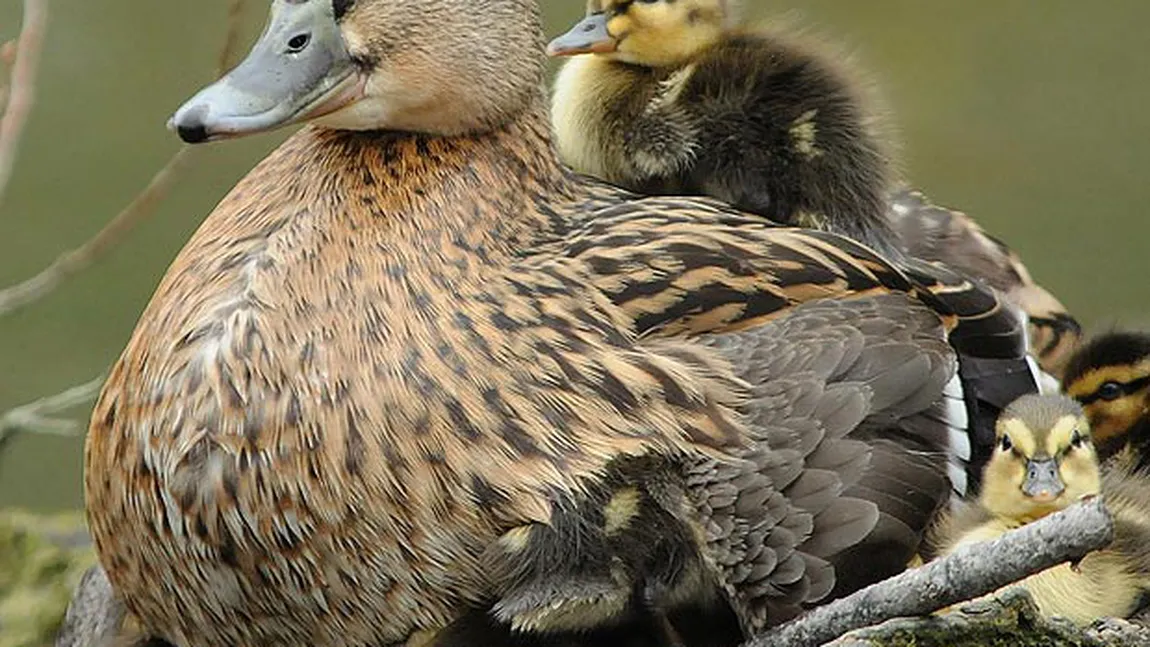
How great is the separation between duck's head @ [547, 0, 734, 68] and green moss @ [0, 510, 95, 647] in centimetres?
110

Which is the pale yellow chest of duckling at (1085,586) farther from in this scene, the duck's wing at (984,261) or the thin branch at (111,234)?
the thin branch at (111,234)

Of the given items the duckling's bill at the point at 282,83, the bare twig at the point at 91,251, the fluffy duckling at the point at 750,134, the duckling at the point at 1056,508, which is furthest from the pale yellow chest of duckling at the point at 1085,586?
the bare twig at the point at 91,251

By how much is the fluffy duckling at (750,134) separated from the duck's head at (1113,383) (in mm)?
350

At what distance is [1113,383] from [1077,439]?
0.38m

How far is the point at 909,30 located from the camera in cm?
747

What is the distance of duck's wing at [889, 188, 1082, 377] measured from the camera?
4379 millimetres

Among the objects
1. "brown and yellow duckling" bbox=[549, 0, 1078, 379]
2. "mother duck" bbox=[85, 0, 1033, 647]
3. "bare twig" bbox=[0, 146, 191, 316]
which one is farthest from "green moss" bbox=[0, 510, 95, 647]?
"brown and yellow duckling" bbox=[549, 0, 1078, 379]

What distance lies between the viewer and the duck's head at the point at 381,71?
3391mm

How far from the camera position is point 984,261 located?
14.6ft

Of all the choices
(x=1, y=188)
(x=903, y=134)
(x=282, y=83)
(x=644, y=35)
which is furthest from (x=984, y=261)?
(x=903, y=134)

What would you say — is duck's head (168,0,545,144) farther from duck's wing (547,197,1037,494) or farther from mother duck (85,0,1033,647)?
duck's wing (547,197,1037,494)

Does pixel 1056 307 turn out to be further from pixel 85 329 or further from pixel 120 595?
pixel 85 329

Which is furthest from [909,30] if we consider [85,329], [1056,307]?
[1056,307]

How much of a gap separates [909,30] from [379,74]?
413cm
